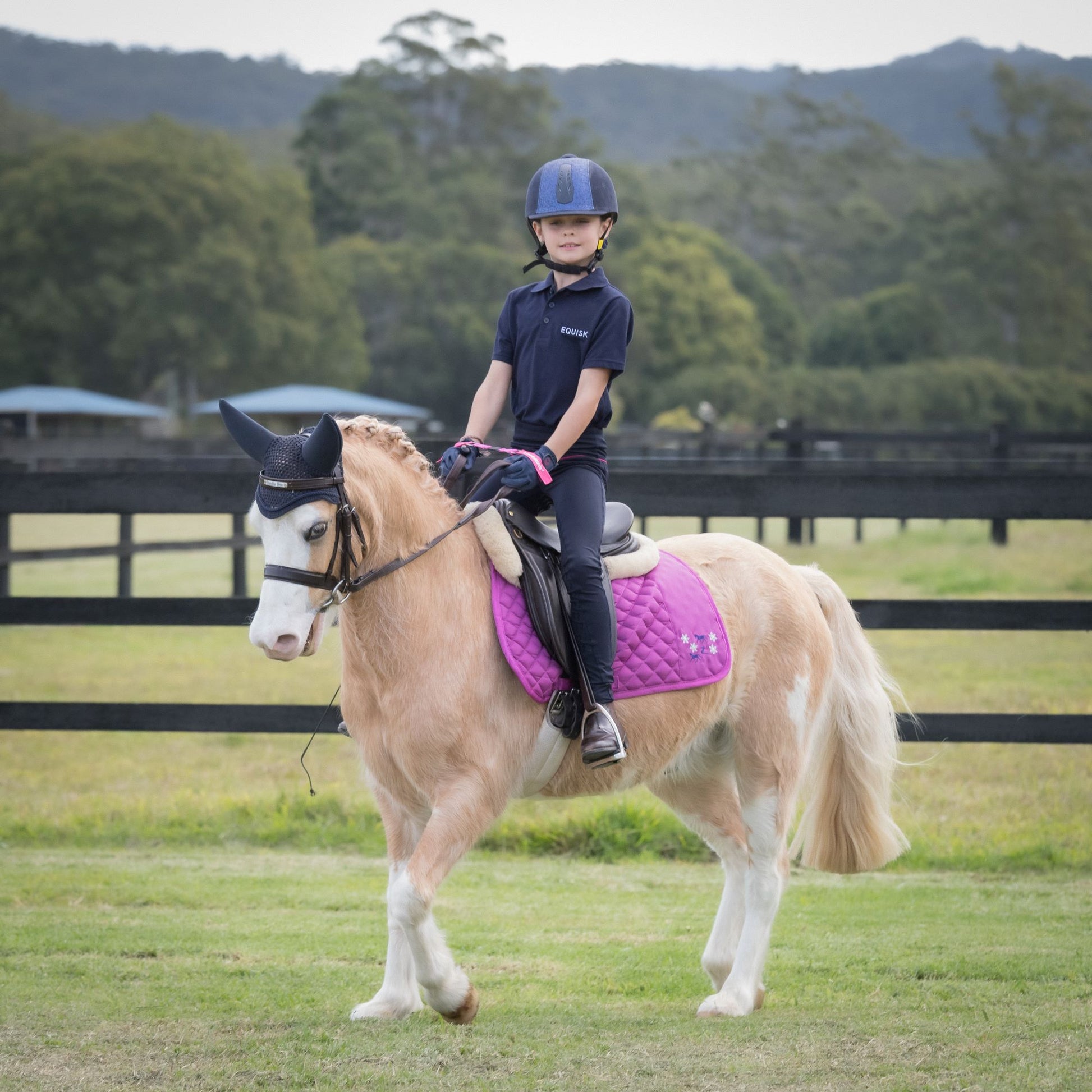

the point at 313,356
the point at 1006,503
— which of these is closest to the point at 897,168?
the point at 313,356

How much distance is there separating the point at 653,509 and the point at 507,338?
2.09 meters

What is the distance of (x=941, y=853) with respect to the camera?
608cm

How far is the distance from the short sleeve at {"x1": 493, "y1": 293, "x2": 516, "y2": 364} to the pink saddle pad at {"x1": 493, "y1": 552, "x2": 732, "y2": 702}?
2.49 ft

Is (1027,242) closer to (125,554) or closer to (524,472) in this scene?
(125,554)

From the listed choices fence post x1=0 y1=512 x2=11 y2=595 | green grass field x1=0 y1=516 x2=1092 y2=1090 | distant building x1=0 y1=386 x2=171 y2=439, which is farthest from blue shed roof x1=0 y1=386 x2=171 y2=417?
→ green grass field x1=0 y1=516 x2=1092 y2=1090

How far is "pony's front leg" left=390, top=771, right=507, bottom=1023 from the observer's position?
141 inches

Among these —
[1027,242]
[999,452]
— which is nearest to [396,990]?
[999,452]

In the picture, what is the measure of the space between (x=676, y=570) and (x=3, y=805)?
425cm

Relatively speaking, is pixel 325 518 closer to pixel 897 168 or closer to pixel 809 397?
pixel 809 397

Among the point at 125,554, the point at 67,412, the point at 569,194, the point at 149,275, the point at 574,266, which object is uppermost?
the point at 149,275

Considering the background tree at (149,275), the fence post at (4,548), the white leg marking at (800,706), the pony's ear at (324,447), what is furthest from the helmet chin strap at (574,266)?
the background tree at (149,275)

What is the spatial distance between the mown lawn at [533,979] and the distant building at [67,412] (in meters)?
41.5

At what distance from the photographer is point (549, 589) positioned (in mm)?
4027

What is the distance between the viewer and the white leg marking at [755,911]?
4137 mm
